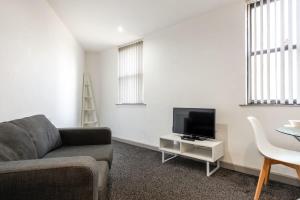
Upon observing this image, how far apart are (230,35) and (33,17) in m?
2.67

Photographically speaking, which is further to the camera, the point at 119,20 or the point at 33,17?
the point at 119,20

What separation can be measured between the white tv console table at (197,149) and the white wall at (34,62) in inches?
76.8

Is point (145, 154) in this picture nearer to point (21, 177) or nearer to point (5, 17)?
point (21, 177)

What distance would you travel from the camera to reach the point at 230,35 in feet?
8.48

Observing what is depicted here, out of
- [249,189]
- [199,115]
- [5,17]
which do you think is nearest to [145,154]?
[199,115]

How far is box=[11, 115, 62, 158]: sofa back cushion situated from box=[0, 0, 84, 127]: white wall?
0.57 feet

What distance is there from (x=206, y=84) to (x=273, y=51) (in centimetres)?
97

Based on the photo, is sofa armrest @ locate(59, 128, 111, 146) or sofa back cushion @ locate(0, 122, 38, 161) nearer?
sofa back cushion @ locate(0, 122, 38, 161)

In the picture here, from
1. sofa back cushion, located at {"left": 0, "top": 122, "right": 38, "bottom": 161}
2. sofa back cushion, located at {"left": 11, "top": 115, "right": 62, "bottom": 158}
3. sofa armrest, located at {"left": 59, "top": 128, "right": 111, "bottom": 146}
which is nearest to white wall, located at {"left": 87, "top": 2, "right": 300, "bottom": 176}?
sofa armrest, located at {"left": 59, "top": 128, "right": 111, "bottom": 146}

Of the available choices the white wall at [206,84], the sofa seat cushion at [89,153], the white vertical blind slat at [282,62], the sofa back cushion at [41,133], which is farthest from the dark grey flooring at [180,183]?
the white vertical blind slat at [282,62]

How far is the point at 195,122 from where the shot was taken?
2.74m

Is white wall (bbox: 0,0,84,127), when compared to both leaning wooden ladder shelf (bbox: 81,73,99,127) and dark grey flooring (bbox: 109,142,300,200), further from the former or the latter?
dark grey flooring (bbox: 109,142,300,200)

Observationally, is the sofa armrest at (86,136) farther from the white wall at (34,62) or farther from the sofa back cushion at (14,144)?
the sofa back cushion at (14,144)

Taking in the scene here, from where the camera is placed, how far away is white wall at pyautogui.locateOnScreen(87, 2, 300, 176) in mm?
2436
